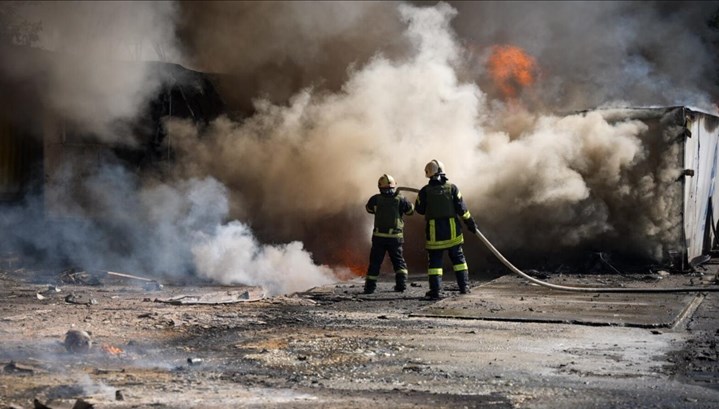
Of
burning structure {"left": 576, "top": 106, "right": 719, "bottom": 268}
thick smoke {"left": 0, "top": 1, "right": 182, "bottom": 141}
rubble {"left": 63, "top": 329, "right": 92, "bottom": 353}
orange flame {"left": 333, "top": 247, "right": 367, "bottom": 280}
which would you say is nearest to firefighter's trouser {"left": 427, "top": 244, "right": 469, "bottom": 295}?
burning structure {"left": 576, "top": 106, "right": 719, "bottom": 268}

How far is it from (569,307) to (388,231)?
2.47m

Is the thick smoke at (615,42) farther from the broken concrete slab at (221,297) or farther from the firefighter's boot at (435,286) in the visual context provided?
the broken concrete slab at (221,297)

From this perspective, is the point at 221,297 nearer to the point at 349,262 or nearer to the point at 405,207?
the point at 405,207

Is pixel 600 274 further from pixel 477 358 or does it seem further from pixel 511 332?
pixel 477 358

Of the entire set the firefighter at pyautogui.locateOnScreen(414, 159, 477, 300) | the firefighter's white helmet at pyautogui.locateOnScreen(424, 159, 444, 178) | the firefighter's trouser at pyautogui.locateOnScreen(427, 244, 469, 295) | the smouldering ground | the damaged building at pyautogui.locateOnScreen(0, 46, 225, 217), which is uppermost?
the damaged building at pyautogui.locateOnScreen(0, 46, 225, 217)

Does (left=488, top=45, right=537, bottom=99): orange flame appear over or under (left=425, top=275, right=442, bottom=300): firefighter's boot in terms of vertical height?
over

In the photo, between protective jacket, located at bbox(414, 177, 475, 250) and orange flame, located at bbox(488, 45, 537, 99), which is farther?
orange flame, located at bbox(488, 45, 537, 99)

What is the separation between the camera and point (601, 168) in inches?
455

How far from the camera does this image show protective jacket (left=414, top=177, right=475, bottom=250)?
923 centimetres

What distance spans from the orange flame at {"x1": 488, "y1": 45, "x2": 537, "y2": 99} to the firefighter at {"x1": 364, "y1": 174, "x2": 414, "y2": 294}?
14.8 ft

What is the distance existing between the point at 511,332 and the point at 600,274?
4909 mm

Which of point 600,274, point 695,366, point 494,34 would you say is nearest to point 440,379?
point 695,366

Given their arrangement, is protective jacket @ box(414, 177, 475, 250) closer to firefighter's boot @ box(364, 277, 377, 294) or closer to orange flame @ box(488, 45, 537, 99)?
firefighter's boot @ box(364, 277, 377, 294)

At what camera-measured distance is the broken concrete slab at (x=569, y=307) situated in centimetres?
754
